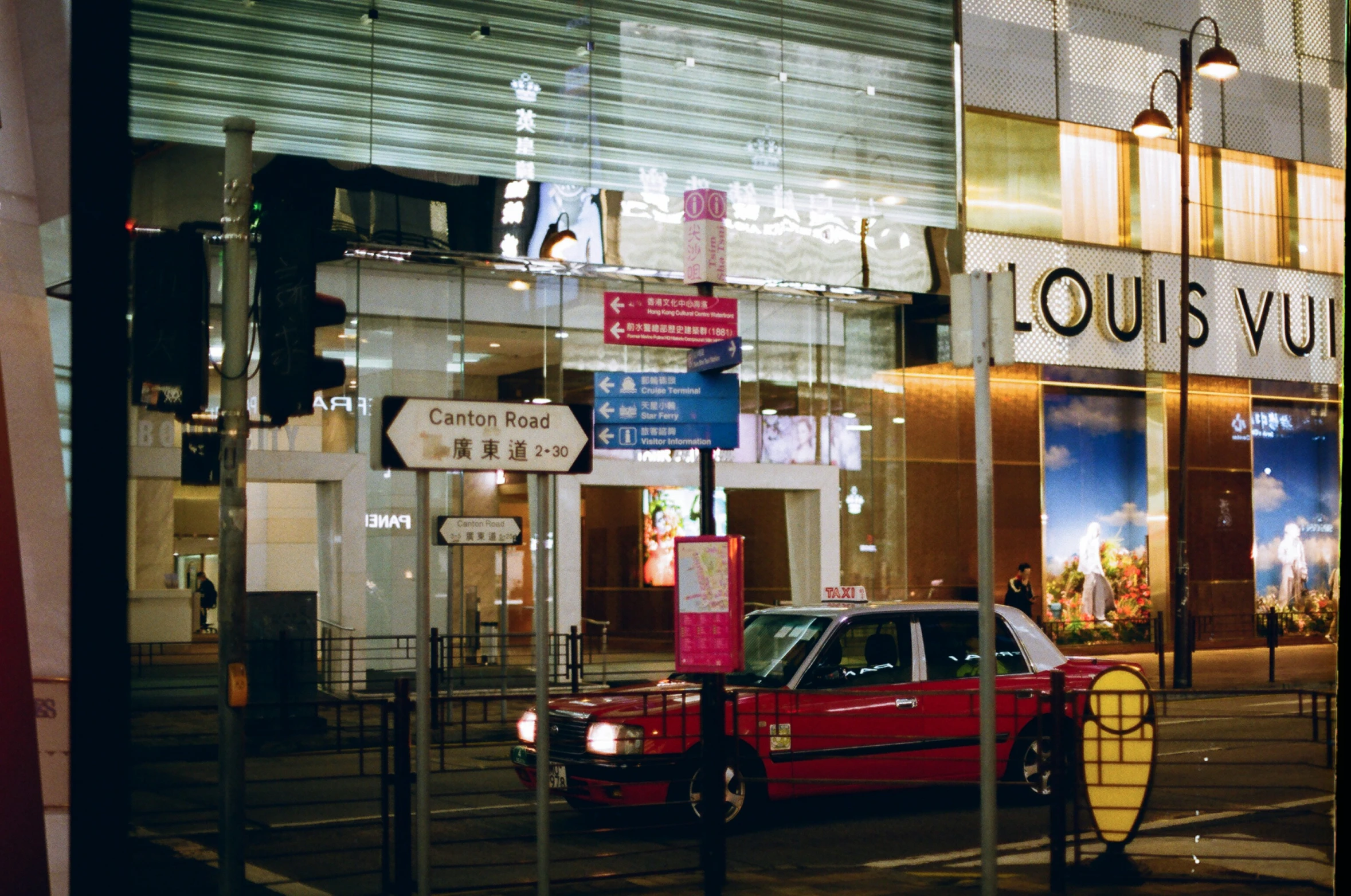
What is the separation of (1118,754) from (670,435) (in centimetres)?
354

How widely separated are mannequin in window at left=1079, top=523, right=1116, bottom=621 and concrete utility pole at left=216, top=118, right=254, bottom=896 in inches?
879

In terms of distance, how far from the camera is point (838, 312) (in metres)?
24.2

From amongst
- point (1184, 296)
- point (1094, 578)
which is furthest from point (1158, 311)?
point (1184, 296)

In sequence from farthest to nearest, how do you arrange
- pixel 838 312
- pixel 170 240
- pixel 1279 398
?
pixel 1279 398, pixel 838 312, pixel 170 240

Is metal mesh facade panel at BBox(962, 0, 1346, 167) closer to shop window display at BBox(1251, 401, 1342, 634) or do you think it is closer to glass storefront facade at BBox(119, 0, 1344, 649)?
glass storefront facade at BBox(119, 0, 1344, 649)

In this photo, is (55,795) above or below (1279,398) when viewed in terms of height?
below

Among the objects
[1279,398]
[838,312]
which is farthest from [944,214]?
[1279,398]

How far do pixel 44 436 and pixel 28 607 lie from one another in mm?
653

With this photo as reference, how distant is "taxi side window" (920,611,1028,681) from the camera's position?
35.8 ft

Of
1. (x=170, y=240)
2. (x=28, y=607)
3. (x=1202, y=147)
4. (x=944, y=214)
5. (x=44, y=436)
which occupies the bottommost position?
(x=28, y=607)

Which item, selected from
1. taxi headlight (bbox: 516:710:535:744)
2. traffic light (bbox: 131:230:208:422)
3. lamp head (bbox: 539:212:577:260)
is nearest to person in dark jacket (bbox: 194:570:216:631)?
lamp head (bbox: 539:212:577:260)

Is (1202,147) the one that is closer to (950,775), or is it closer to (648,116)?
(648,116)

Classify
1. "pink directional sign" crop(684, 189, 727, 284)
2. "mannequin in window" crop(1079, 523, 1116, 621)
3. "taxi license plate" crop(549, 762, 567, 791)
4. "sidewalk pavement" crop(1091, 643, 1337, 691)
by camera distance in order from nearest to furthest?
"pink directional sign" crop(684, 189, 727, 284)
"taxi license plate" crop(549, 762, 567, 791)
"sidewalk pavement" crop(1091, 643, 1337, 691)
"mannequin in window" crop(1079, 523, 1116, 621)

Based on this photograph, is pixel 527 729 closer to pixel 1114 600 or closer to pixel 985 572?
pixel 985 572
